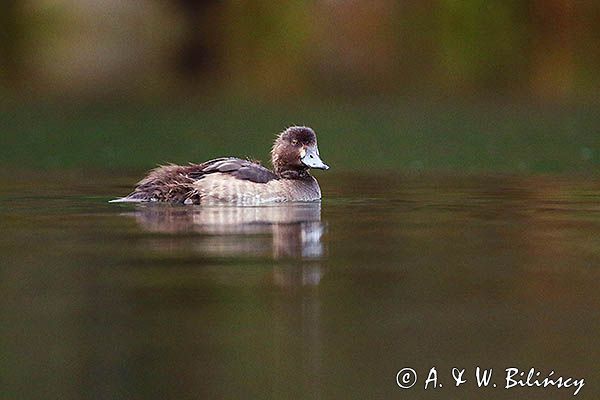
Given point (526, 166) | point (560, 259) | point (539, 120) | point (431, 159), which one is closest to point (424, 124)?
point (539, 120)

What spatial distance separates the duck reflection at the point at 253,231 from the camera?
353 inches

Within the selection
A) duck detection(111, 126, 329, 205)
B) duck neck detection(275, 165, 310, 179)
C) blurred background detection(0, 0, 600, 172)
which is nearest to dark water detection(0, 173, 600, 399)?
duck detection(111, 126, 329, 205)

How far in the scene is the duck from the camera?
42.5 feet

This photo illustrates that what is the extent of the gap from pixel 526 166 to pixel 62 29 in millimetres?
15335

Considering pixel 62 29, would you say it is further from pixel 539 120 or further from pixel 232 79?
pixel 539 120

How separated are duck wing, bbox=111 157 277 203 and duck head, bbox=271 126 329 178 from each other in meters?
0.34

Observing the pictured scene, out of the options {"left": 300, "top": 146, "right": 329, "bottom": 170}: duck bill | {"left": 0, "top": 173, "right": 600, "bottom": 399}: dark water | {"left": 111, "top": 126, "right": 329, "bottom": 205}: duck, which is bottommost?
{"left": 0, "top": 173, "right": 600, "bottom": 399}: dark water

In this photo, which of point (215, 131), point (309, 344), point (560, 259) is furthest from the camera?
point (215, 131)

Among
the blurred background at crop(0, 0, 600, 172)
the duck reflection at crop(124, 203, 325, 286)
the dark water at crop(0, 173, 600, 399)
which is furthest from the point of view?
the blurred background at crop(0, 0, 600, 172)

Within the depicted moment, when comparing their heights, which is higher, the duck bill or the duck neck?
the duck bill

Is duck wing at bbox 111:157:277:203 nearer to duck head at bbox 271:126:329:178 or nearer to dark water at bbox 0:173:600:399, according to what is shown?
duck head at bbox 271:126:329:178

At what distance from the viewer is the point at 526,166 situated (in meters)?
18.8

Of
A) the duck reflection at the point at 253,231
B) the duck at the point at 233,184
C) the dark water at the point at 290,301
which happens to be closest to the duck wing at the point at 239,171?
the duck at the point at 233,184

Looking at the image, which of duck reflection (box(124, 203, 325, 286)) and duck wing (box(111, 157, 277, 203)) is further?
duck wing (box(111, 157, 277, 203))
